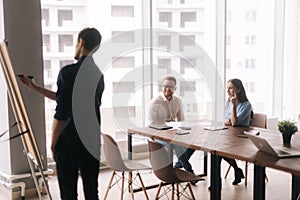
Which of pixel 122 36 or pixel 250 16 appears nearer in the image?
pixel 122 36

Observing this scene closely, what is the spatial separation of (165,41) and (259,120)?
6.59 feet

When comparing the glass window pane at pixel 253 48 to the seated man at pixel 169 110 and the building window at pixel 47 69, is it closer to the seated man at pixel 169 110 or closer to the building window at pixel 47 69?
the seated man at pixel 169 110

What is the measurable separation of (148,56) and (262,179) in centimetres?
341

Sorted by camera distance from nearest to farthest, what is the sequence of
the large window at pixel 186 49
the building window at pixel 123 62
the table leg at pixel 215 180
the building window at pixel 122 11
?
the table leg at pixel 215 180
the large window at pixel 186 49
the building window at pixel 122 11
the building window at pixel 123 62

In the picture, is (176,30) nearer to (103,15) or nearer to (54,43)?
(103,15)

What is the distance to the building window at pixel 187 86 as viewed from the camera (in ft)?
21.7

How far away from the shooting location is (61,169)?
2.88 meters

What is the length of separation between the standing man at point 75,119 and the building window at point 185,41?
368cm

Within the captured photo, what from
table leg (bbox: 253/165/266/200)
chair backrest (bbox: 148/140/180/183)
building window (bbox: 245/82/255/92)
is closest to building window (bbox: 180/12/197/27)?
building window (bbox: 245/82/255/92)

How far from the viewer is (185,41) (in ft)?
21.4

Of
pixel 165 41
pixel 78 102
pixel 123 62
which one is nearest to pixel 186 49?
pixel 165 41

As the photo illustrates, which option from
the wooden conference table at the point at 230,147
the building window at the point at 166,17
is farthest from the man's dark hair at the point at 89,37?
the building window at the point at 166,17

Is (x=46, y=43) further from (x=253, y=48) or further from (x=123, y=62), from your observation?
(x=253, y=48)

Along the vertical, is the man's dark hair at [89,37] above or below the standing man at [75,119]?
above
